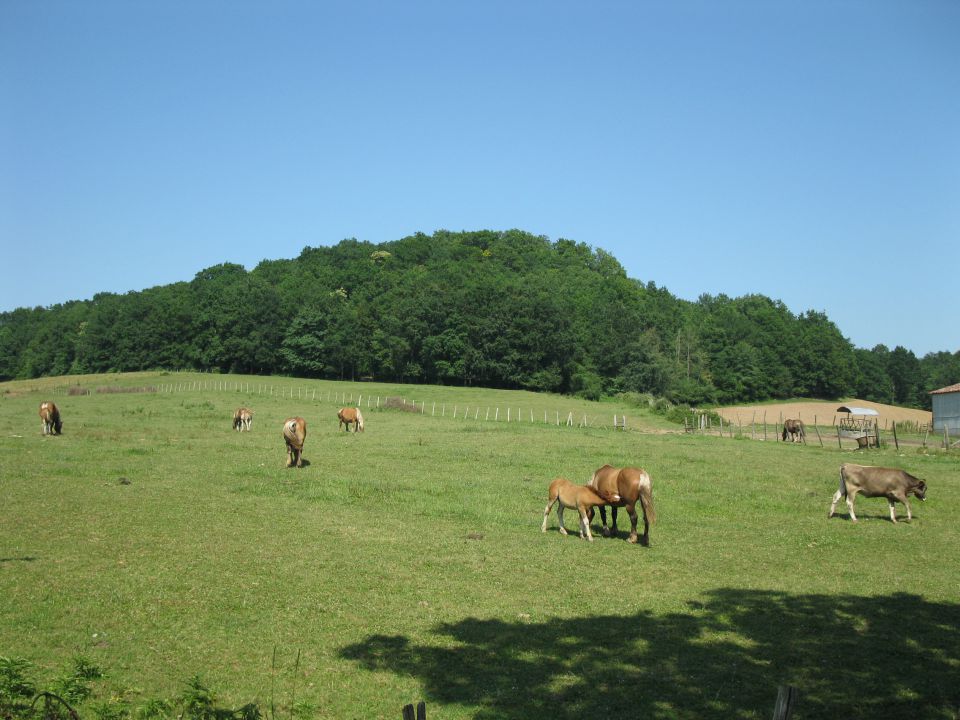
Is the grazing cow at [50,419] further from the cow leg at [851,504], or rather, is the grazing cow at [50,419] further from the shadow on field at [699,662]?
the cow leg at [851,504]

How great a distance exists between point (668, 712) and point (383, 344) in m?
100.0

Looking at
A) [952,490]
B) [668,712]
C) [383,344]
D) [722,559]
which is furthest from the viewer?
Result: [383,344]

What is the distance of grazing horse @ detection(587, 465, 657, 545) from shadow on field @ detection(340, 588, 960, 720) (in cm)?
451

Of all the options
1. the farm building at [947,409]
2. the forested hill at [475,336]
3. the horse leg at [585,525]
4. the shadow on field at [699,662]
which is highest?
→ the forested hill at [475,336]

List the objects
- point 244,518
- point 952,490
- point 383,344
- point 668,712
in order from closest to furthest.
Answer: point 668,712, point 244,518, point 952,490, point 383,344

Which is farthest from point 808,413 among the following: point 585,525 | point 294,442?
point 585,525

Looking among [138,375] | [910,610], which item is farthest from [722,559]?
[138,375]

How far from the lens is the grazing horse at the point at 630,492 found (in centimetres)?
1722

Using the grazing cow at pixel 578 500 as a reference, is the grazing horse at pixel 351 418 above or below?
above

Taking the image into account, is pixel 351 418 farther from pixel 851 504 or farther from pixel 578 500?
pixel 851 504

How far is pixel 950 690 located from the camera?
9.09 m

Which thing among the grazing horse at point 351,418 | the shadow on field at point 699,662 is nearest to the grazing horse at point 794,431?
the grazing horse at point 351,418

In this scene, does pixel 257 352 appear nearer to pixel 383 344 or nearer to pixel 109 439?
pixel 383 344

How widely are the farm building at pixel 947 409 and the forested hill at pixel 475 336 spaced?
38799mm
